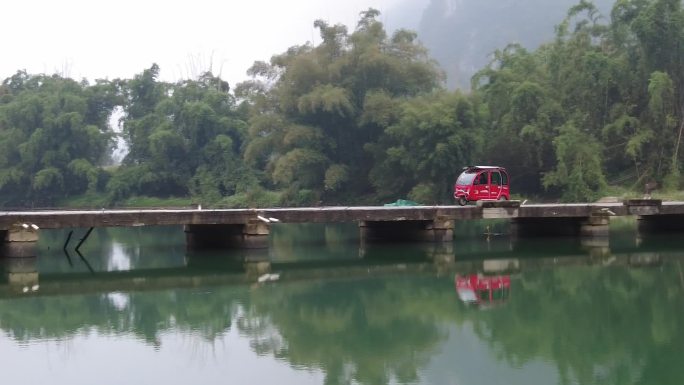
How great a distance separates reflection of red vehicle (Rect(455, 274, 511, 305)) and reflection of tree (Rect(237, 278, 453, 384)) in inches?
16.3

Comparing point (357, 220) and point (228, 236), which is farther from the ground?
point (357, 220)

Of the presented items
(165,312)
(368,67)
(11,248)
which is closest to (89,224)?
(11,248)

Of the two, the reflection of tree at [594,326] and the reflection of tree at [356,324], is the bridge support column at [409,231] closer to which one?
the reflection of tree at [594,326]

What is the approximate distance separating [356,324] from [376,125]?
36.7 metres

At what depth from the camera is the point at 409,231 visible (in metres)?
27.5

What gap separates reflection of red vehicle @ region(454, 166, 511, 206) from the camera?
27922mm

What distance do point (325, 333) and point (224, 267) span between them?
890 cm

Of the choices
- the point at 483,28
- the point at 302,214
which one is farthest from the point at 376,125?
the point at 483,28

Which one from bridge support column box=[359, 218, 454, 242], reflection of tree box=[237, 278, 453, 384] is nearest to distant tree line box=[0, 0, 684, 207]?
bridge support column box=[359, 218, 454, 242]

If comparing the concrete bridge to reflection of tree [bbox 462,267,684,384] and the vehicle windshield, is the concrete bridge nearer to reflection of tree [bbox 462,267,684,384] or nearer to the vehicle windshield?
the vehicle windshield

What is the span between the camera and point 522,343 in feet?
39.1

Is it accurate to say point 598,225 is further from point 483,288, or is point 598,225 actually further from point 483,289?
point 483,289

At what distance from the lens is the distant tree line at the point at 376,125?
41312 millimetres

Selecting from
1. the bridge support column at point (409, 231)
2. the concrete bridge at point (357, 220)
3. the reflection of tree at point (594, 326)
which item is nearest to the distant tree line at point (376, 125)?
the concrete bridge at point (357, 220)
